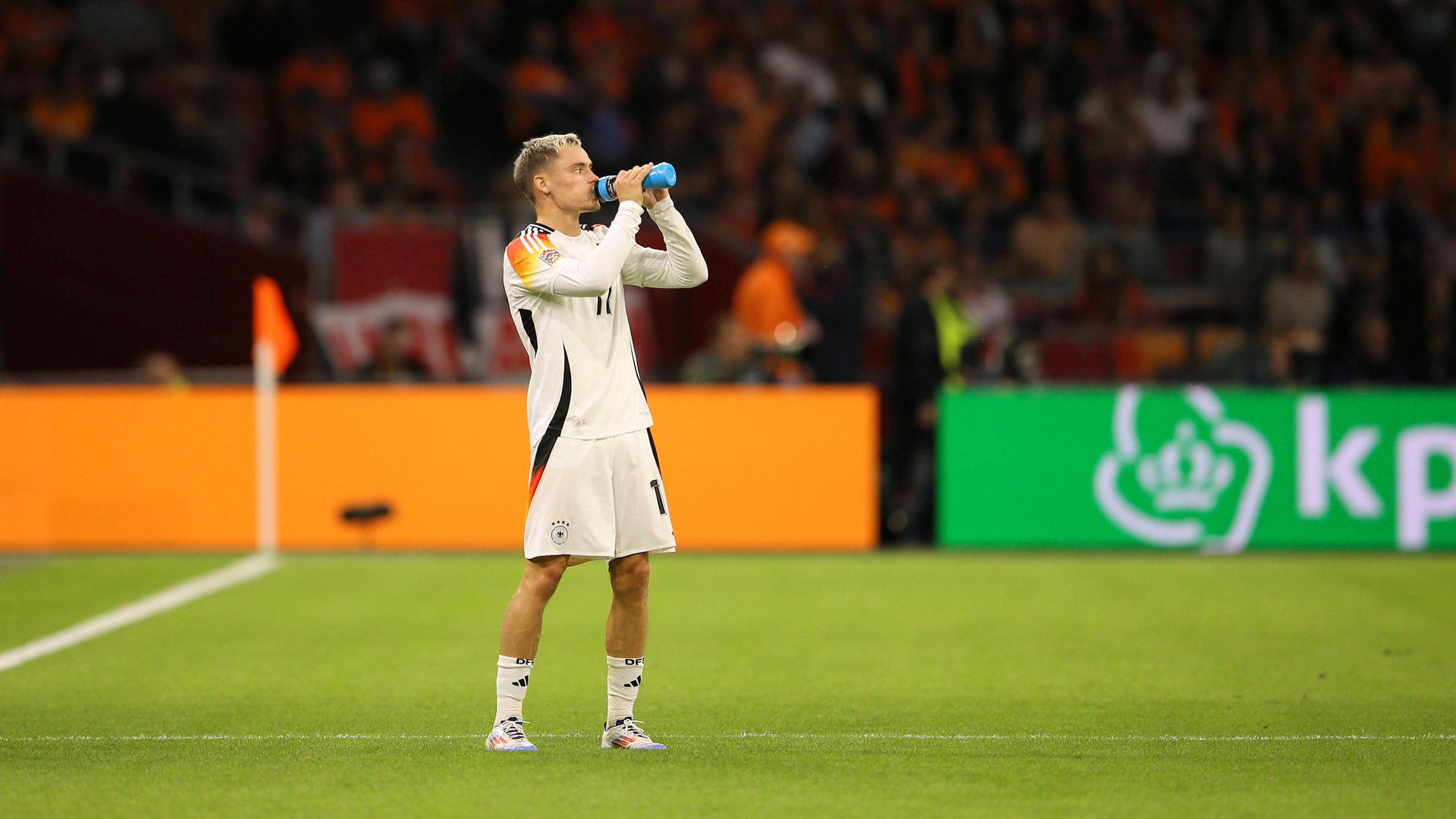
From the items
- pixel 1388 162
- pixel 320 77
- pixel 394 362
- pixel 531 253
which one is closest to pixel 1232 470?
pixel 394 362

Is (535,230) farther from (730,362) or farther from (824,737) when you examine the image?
(730,362)

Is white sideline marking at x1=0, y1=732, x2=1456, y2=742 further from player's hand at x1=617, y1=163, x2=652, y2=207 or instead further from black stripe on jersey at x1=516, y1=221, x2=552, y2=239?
player's hand at x1=617, y1=163, x2=652, y2=207

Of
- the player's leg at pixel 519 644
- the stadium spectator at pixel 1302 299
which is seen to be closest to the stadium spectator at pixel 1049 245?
the stadium spectator at pixel 1302 299

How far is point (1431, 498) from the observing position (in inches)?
554

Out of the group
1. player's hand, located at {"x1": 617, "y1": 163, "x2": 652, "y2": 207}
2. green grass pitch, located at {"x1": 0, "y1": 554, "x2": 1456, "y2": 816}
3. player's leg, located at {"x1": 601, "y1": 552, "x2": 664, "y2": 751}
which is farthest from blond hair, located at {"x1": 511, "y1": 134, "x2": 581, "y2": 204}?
green grass pitch, located at {"x1": 0, "y1": 554, "x2": 1456, "y2": 816}

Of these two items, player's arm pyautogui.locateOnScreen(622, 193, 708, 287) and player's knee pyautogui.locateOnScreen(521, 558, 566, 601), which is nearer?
player's knee pyautogui.locateOnScreen(521, 558, 566, 601)

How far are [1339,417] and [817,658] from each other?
6680 mm

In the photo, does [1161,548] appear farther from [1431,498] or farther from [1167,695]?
[1167,695]

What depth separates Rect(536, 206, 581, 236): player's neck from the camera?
6.55 metres

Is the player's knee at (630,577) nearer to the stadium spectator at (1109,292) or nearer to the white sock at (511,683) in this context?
the white sock at (511,683)

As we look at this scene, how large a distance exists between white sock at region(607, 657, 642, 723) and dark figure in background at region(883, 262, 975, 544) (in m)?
8.27

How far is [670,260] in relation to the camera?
6.70 m

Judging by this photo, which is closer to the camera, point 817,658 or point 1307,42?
point 817,658

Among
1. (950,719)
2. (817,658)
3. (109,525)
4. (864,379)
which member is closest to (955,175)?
(864,379)
